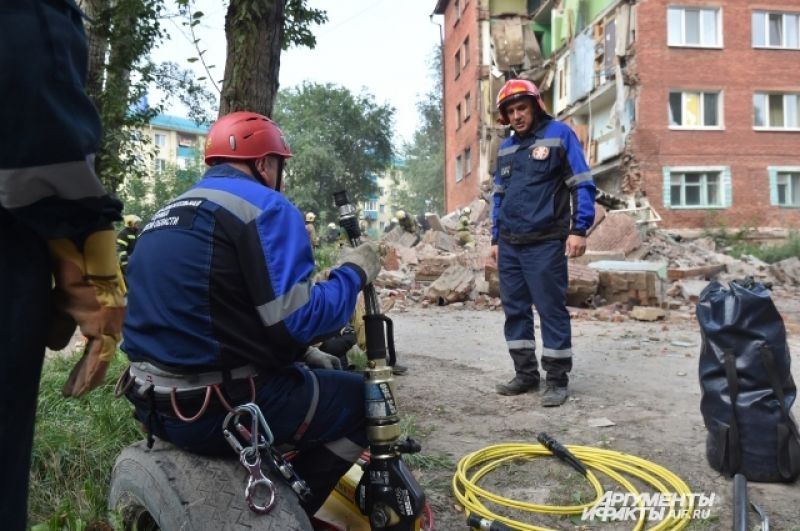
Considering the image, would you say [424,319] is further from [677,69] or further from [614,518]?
[677,69]

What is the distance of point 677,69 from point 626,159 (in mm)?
3391

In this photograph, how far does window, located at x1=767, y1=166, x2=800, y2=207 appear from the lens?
21875 mm

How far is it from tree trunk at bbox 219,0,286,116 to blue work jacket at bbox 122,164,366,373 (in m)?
2.46

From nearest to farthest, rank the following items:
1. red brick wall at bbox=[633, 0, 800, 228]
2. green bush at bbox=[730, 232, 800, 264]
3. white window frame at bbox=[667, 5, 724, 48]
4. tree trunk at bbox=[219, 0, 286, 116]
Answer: tree trunk at bbox=[219, 0, 286, 116] < green bush at bbox=[730, 232, 800, 264] < red brick wall at bbox=[633, 0, 800, 228] < white window frame at bbox=[667, 5, 724, 48]

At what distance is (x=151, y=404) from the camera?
214 cm

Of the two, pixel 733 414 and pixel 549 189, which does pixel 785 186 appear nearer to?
pixel 549 189

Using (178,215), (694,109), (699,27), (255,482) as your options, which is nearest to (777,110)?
(694,109)

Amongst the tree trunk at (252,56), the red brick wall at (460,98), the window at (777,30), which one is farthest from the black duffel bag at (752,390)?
the red brick wall at (460,98)

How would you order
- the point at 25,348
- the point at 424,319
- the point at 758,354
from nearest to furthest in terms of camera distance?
the point at 25,348
the point at 758,354
the point at 424,319

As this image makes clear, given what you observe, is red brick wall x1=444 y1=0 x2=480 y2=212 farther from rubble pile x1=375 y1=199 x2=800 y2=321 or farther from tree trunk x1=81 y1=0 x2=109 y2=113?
tree trunk x1=81 y1=0 x2=109 y2=113

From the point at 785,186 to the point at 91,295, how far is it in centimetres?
2491

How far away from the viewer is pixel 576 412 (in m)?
4.35

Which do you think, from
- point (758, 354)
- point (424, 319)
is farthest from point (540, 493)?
point (424, 319)

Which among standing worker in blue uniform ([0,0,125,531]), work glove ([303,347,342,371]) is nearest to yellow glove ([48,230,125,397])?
standing worker in blue uniform ([0,0,125,531])
